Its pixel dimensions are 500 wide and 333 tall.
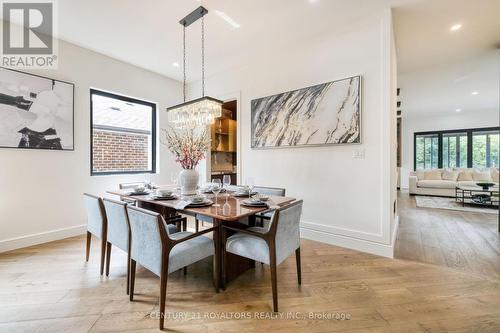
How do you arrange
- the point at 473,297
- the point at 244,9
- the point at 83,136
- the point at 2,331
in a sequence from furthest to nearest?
the point at 83,136 → the point at 244,9 → the point at 473,297 → the point at 2,331

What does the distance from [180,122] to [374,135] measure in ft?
8.13

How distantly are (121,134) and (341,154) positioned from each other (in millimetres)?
3592

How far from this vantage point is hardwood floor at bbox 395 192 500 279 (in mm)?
2320

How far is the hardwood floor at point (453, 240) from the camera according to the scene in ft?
7.61

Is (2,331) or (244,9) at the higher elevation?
(244,9)

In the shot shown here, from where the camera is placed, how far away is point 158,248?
148 cm

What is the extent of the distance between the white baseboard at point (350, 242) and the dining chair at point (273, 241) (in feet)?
3.94

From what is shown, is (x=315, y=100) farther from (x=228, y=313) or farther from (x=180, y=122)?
(x=228, y=313)

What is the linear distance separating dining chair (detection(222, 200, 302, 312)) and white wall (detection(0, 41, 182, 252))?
270cm

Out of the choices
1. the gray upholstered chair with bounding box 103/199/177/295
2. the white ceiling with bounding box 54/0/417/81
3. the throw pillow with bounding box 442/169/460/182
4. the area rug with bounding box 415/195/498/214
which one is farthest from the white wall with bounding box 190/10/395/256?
the throw pillow with bounding box 442/169/460/182

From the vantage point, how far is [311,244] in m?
2.88

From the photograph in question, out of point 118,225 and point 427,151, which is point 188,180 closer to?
point 118,225

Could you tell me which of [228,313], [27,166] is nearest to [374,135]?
[228,313]

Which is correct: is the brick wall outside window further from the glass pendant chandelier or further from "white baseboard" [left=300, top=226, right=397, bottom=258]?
"white baseboard" [left=300, top=226, right=397, bottom=258]
